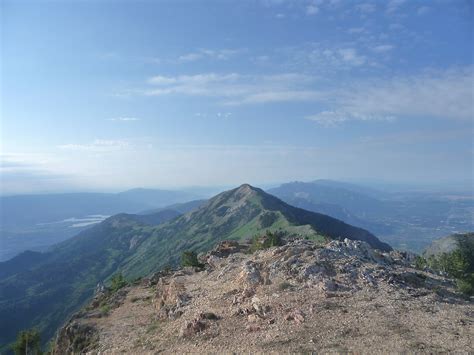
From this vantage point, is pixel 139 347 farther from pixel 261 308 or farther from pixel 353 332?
pixel 353 332

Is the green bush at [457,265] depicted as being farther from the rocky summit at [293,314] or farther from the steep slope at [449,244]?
the steep slope at [449,244]

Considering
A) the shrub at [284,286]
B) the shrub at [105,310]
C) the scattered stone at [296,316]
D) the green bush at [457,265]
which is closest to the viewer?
the scattered stone at [296,316]

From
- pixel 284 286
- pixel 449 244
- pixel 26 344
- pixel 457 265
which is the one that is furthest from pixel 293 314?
pixel 449 244

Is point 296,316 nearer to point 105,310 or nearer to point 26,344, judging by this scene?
point 105,310

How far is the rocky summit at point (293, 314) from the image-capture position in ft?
90.8

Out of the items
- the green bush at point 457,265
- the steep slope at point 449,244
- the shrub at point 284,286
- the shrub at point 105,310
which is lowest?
the steep slope at point 449,244

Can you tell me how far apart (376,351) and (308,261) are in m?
18.7

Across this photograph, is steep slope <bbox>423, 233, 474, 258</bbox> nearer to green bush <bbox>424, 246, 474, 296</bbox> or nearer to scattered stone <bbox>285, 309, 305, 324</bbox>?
green bush <bbox>424, 246, 474, 296</bbox>

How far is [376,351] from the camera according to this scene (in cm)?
2508

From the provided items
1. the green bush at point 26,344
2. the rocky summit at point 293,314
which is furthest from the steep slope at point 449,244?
the green bush at point 26,344

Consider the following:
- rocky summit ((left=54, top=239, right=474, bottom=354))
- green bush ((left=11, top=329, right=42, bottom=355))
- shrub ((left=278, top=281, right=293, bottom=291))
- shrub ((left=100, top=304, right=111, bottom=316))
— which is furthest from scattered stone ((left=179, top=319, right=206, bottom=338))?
green bush ((left=11, top=329, right=42, bottom=355))

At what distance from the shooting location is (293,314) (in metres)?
31.8

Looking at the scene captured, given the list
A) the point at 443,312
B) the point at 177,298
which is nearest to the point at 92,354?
the point at 177,298

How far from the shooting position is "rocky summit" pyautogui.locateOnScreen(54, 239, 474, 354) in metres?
27.7
